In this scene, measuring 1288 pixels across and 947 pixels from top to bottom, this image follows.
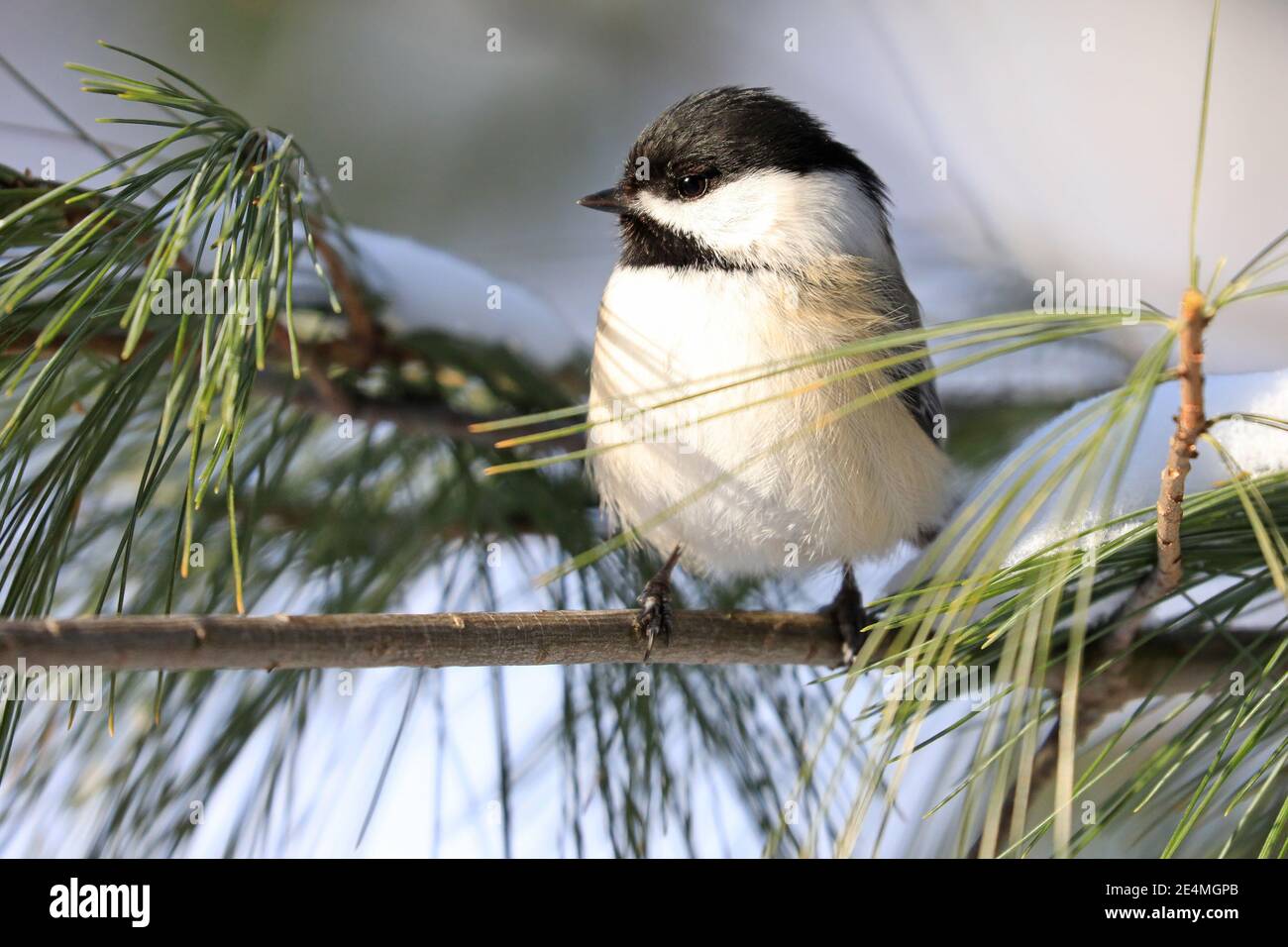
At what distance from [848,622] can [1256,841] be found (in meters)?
0.45

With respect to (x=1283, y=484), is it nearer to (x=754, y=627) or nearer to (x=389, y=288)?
(x=754, y=627)

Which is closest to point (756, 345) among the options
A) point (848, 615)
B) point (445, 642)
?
point (848, 615)

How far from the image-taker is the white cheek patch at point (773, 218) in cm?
116

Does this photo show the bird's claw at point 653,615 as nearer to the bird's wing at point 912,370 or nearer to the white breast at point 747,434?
the white breast at point 747,434

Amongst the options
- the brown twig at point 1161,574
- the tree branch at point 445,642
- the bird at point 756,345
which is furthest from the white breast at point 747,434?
the brown twig at point 1161,574

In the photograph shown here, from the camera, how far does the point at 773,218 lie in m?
1.18

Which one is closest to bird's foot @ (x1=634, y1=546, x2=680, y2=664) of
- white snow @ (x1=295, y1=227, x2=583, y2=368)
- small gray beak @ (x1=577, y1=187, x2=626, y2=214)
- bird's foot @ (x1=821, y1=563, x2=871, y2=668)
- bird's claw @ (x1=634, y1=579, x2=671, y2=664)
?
bird's claw @ (x1=634, y1=579, x2=671, y2=664)

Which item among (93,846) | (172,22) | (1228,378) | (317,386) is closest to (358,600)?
(317,386)

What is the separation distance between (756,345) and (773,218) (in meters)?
0.19

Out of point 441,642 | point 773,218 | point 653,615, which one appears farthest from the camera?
point 773,218

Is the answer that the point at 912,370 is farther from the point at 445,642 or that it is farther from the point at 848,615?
the point at 445,642

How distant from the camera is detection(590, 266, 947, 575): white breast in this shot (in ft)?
3.47

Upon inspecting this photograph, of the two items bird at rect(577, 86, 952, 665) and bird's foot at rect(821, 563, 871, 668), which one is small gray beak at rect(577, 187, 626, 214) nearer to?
bird at rect(577, 86, 952, 665)

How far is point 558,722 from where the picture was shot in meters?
1.15
